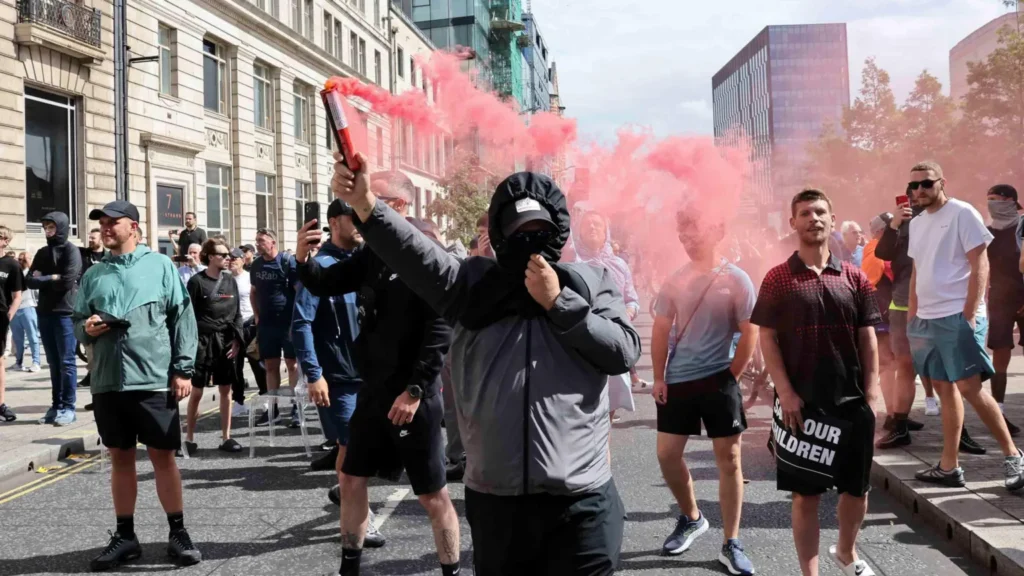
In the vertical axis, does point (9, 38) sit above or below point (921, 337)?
above

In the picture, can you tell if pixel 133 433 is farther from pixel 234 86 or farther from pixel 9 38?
pixel 234 86

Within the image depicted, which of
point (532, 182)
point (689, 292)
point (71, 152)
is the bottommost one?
point (689, 292)

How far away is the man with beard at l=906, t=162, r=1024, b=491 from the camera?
5098mm

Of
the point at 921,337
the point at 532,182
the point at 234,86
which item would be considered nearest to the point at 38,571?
the point at 532,182

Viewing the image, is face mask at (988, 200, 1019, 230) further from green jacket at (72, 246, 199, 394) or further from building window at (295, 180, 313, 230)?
building window at (295, 180, 313, 230)

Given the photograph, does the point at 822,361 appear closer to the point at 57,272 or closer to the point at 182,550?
the point at 182,550

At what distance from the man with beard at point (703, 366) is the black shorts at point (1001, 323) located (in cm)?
438

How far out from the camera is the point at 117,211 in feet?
15.1

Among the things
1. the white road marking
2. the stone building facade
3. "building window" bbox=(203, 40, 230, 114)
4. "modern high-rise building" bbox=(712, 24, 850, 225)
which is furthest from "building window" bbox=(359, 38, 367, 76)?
"modern high-rise building" bbox=(712, 24, 850, 225)

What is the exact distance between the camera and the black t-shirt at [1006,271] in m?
7.53

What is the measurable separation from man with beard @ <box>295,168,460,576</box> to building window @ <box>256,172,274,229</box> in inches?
925

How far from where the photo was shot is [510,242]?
89.6 inches

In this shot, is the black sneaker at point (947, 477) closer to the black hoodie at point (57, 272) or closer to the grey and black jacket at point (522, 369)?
the grey and black jacket at point (522, 369)

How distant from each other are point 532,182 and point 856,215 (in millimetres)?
42168
